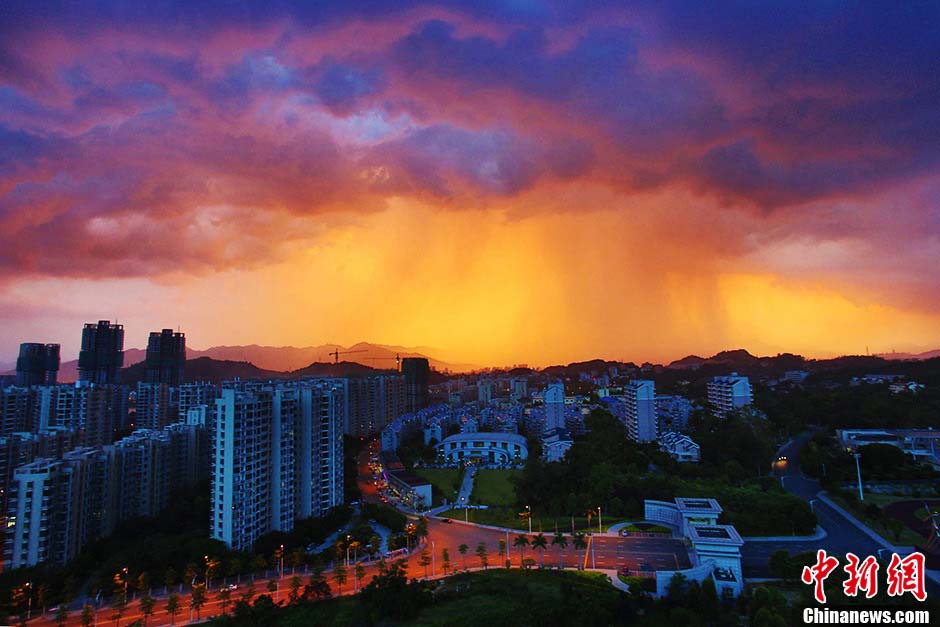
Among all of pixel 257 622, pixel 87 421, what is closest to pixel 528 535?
pixel 257 622

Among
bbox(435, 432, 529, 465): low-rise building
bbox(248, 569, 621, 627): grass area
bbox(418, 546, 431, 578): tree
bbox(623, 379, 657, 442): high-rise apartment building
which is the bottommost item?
bbox(418, 546, 431, 578): tree

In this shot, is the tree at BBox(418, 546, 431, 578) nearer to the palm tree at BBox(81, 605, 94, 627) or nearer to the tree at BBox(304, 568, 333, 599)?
the tree at BBox(304, 568, 333, 599)

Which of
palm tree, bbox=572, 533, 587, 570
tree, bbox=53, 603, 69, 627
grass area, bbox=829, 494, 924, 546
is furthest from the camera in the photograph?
grass area, bbox=829, 494, 924, 546

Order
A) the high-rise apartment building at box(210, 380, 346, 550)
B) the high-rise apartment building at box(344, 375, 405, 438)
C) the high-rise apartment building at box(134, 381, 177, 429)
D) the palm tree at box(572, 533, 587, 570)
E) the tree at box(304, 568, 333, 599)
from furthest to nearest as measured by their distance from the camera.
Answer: the high-rise apartment building at box(344, 375, 405, 438)
the high-rise apartment building at box(134, 381, 177, 429)
the high-rise apartment building at box(210, 380, 346, 550)
the palm tree at box(572, 533, 587, 570)
the tree at box(304, 568, 333, 599)

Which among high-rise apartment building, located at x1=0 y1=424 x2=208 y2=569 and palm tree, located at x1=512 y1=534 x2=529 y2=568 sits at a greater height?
high-rise apartment building, located at x1=0 y1=424 x2=208 y2=569

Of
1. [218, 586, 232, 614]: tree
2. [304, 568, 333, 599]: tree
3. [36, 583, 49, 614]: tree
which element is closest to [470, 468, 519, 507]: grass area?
[304, 568, 333, 599]: tree

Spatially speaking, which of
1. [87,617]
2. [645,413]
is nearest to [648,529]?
[87,617]

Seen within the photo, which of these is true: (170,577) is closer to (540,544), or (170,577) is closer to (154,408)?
(540,544)
